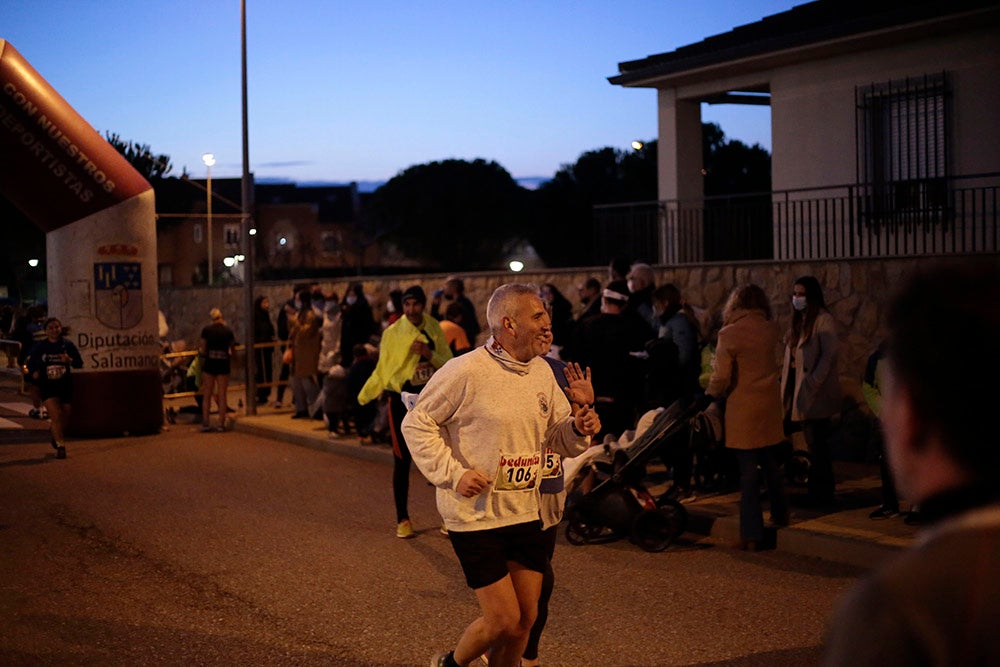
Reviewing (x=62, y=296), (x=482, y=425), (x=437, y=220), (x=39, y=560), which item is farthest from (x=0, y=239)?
(x=482, y=425)

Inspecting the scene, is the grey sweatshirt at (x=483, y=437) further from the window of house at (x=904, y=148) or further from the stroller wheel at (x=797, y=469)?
the window of house at (x=904, y=148)

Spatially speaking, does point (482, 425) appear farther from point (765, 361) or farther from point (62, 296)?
point (62, 296)

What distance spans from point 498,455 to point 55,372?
37.2ft

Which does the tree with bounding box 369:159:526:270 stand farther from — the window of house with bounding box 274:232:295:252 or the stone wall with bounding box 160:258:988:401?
the stone wall with bounding box 160:258:988:401

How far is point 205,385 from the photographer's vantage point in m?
18.1

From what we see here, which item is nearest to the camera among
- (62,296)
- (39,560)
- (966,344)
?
(966,344)

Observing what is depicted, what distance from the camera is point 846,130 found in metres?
17.4

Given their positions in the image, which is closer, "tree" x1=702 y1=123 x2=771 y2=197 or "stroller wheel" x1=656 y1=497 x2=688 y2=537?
"stroller wheel" x1=656 y1=497 x2=688 y2=537

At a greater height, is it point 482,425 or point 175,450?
point 482,425

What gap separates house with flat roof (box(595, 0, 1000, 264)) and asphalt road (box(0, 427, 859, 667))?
736 cm

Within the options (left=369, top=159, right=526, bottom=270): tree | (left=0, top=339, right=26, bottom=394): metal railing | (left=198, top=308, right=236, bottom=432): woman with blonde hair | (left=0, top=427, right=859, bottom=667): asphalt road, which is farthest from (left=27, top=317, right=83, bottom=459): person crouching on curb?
(left=369, top=159, right=526, bottom=270): tree

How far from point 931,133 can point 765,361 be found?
8.53 metres

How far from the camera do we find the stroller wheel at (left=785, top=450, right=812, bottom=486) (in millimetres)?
11578

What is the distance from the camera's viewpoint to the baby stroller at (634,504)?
931 centimetres
